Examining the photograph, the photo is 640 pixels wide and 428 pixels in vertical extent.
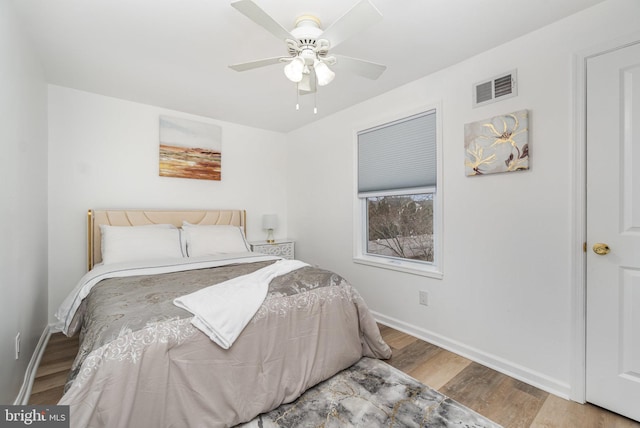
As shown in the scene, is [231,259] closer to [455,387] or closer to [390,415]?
[390,415]

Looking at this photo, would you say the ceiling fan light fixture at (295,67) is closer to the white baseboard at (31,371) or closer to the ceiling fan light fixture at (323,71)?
the ceiling fan light fixture at (323,71)

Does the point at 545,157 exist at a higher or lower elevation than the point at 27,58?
lower

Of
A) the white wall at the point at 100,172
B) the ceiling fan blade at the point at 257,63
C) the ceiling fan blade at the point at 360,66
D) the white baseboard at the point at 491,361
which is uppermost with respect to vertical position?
the ceiling fan blade at the point at 360,66

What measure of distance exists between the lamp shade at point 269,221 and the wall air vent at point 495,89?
9.04 feet

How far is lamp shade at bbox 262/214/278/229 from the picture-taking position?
394 cm

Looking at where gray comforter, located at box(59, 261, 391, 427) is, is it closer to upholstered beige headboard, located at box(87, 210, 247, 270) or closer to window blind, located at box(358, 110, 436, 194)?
upholstered beige headboard, located at box(87, 210, 247, 270)

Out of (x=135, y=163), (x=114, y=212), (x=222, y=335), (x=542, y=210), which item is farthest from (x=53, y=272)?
(x=542, y=210)

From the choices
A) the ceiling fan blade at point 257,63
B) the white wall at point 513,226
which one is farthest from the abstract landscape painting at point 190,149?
the white wall at point 513,226

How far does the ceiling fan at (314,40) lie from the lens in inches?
52.0

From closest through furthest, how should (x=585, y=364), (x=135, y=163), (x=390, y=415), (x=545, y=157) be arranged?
(x=390, y=415), (x=585, y=364), (x=545, y=157), (x=135, y=163)

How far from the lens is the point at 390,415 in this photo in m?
1.58

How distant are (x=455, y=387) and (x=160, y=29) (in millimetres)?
3107

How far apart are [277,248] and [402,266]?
71.5 inches

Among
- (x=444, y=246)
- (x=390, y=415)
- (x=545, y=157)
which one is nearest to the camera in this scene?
(x=390, y=415)
